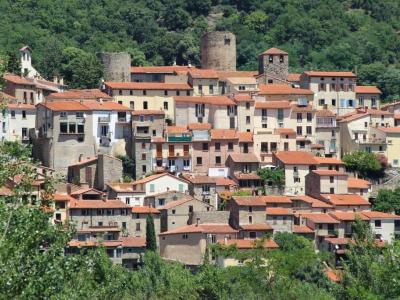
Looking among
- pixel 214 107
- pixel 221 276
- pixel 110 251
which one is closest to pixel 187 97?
pixel 214 107

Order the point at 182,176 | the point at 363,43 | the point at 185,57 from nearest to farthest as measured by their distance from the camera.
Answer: the point at 182,176 → the point at 185,57 → the point at 363,43

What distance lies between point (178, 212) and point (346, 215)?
8.25 metres

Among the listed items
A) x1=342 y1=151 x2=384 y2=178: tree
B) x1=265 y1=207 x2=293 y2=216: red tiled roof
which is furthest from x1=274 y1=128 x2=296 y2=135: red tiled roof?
x1=265 y1=207 x2=293 y2=216: red tiled roof

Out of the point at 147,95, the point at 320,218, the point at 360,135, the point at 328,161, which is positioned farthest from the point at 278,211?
the point at 147,95

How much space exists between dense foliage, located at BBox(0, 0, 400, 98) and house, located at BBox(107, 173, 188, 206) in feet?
85.1

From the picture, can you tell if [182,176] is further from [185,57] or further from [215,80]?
[185,57]

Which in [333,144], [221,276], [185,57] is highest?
[185,57]

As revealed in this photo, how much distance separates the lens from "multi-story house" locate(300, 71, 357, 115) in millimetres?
78125

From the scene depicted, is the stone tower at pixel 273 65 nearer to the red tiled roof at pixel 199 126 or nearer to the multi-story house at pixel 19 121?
the red tiled roof at pixel 199 126

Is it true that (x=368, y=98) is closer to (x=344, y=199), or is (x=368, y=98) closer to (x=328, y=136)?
(x=328, y=136)

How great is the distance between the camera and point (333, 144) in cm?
7456

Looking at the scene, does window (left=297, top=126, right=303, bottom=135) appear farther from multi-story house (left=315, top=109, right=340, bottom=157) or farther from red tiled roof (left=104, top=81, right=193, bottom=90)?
red tiled roof (left=104, top=81, right=193, bottom=90)

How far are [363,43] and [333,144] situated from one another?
3222 cm

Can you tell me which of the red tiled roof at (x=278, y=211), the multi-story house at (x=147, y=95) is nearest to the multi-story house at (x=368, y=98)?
the multi-story house at (x=147, y=95)
